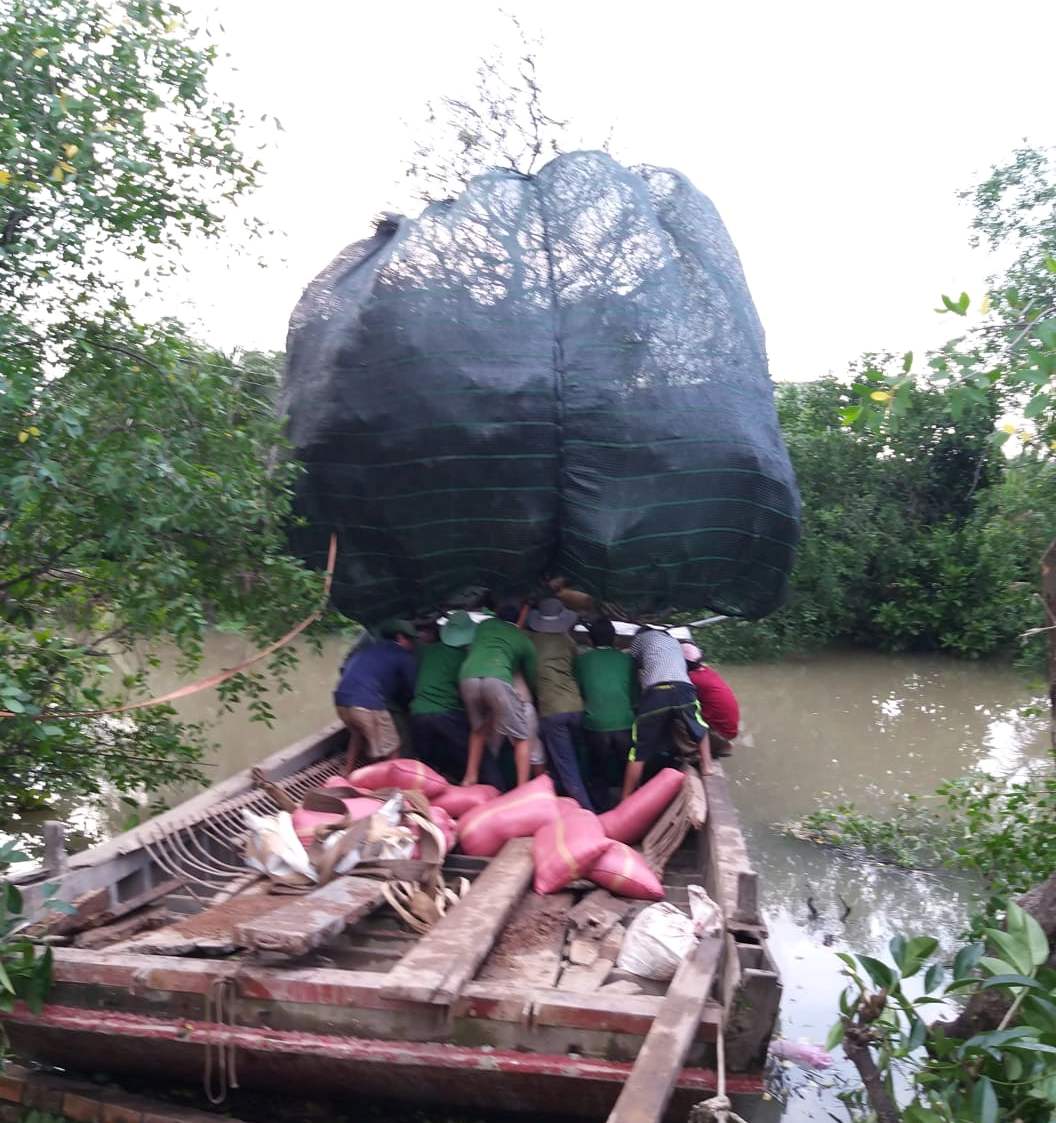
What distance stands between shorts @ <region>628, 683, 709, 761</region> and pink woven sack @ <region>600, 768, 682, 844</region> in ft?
2.04

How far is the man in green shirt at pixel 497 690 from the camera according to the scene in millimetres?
4258

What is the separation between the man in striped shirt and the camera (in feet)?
14.4

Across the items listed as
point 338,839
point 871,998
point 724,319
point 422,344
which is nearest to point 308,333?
point 422,344

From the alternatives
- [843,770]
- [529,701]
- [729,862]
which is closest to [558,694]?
[529,701]

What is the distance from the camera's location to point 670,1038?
2.09 m

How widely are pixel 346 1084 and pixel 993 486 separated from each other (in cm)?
1010

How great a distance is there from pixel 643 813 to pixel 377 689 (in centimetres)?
144

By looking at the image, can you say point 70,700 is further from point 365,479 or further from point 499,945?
point 499,945

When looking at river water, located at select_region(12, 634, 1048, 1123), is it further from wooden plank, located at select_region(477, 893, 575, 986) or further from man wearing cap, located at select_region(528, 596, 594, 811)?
man wearing cap, located at select_region(528, 596, 594, 811)

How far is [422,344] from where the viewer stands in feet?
11.7

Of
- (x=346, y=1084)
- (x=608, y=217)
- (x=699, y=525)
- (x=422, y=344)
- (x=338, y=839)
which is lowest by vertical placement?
(x=346, y=1084)

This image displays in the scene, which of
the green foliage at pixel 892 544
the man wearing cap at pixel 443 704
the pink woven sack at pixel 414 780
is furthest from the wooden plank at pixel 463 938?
the green foliage at pixel 892 544

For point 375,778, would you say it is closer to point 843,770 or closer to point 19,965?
point 19,965

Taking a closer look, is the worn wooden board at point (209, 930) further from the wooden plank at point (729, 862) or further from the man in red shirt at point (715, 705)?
the man in red shirt at point (715, 705)
